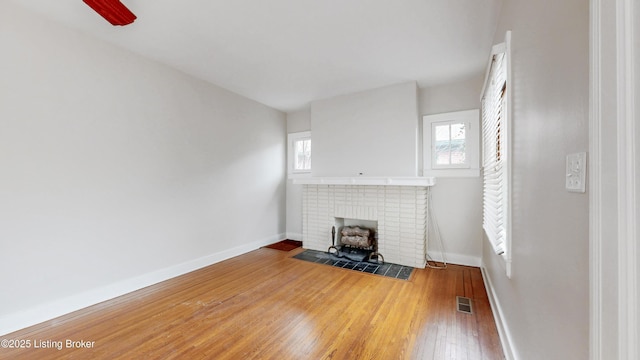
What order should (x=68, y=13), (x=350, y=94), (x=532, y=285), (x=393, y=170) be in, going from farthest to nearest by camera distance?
(x=350, y=94) → (x=393, y=170) → (x=68, y=13) → (x=532, y=285)

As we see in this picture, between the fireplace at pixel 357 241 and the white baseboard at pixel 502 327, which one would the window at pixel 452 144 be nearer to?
the fireplace at pixel 357 241

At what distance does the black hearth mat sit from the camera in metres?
3.24

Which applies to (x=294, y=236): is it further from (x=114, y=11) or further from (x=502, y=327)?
(x=114, y=11)

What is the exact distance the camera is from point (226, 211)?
3.87 m

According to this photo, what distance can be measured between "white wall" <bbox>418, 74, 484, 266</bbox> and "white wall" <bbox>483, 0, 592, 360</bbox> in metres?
2.05

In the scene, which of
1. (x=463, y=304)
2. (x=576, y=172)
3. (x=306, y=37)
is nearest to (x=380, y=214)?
(x=463, y=304)

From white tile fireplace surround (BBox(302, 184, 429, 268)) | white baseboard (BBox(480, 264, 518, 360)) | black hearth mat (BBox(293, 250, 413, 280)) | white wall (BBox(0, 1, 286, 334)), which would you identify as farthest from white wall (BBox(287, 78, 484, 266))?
white wall (BBox(0, 1, 286, 334))

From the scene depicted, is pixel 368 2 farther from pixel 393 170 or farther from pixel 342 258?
pixel 342 258

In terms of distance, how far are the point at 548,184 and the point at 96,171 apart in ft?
11.5

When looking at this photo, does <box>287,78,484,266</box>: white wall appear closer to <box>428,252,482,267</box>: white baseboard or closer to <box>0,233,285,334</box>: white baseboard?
<box>428,252,482,267</box>: white baseboard

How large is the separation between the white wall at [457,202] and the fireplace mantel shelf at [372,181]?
0.39m
